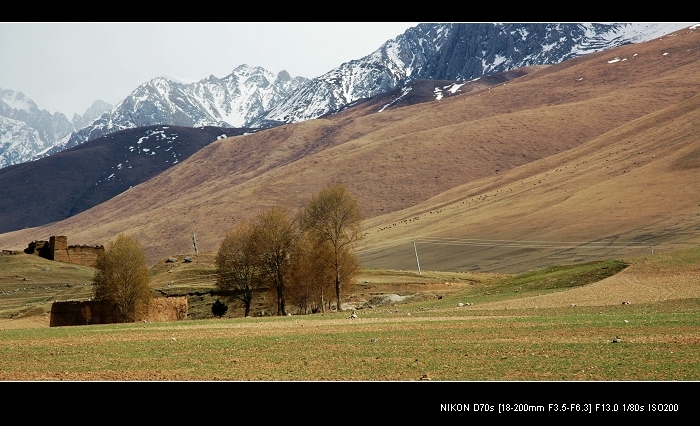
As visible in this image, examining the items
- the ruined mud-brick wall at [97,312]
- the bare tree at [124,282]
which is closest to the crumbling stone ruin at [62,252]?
the bare tree at [124,282]

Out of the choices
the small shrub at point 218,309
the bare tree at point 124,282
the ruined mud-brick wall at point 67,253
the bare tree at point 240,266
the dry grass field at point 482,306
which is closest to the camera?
the dry grass field at point 482,306

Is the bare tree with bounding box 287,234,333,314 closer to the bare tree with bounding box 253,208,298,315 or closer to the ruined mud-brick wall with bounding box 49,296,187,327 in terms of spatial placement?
the bare tree with bounding box 253,208,298,315

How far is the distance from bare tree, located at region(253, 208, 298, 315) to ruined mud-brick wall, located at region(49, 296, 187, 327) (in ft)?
25.4

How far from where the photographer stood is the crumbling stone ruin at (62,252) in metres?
104

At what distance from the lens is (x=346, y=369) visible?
20.7 m

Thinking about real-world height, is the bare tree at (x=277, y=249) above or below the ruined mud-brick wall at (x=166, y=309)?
above

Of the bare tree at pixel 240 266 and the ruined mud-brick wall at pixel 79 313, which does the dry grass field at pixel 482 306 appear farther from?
the ruined mud-brick wall at pixel 79 313

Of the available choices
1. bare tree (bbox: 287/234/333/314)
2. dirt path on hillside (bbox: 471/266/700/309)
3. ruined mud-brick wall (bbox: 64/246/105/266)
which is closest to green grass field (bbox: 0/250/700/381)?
dirt path on hillside (bbox: 471/266/700/309)

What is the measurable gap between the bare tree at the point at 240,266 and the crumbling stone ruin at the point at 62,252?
39.1 m

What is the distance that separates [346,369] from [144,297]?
38.0 m

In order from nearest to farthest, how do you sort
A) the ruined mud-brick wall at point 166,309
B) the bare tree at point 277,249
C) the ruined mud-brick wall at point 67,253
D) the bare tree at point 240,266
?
the ruined mud-brick wall at point 166,309, the bare tree at point 277,249, the bare tree at point 240,266, the ruined mud-brick wall at point 67,253

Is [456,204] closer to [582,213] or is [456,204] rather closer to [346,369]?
[582,213]

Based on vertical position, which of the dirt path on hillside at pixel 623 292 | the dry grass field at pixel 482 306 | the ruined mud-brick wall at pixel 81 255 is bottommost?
the dirt path on hillside at pixel 623 292

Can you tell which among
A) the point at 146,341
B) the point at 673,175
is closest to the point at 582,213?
the point at 673,175
